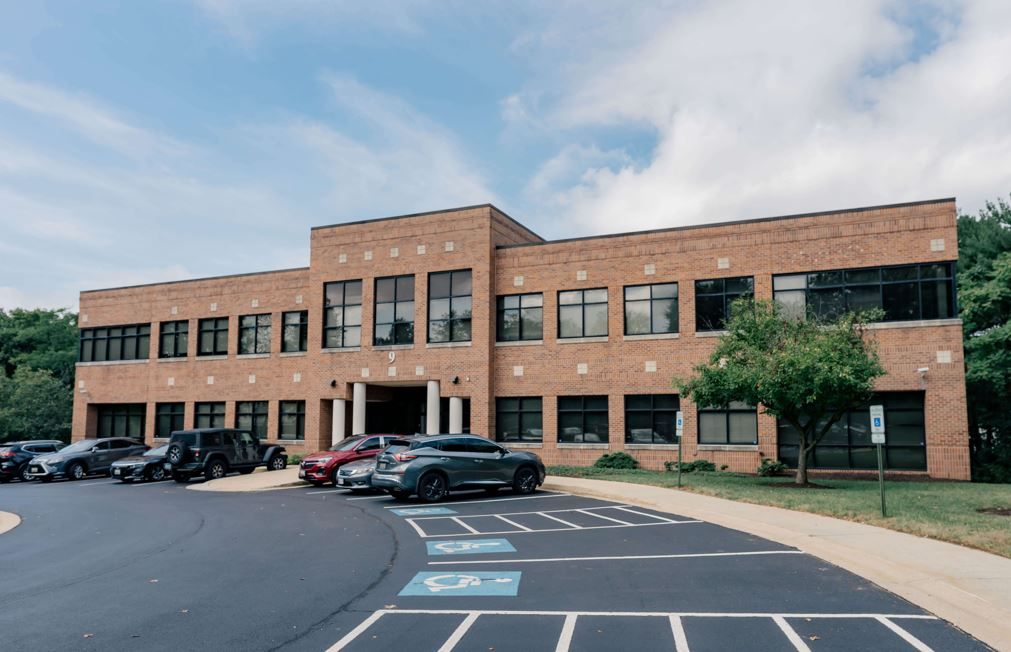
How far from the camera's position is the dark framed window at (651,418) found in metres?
28.6

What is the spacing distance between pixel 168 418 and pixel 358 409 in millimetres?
12813

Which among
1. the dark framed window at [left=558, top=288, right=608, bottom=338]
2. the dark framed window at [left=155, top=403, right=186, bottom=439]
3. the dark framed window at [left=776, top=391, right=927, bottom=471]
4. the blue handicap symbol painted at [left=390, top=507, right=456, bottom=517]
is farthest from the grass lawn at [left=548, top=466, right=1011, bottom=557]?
the dark framed window at [left=155, top=403, right=186, bottom=439]

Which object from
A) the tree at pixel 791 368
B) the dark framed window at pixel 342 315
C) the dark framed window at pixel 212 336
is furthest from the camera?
the dark framed window at pixel 212 336

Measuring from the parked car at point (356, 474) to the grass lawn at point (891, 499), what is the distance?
7.48m

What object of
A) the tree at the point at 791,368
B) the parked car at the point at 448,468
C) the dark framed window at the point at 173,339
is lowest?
the parked car at the point at 448,468

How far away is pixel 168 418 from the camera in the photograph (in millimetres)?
39375

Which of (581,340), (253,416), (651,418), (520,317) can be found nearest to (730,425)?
(651,418)

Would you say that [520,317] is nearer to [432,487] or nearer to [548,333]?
[548,333]

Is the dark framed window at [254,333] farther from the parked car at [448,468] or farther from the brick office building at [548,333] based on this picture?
the parked car at [448,468]

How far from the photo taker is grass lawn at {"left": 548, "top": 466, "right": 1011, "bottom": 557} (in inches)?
495

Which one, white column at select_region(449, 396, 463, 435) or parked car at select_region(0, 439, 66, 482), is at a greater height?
white column at select_region(449, 396, 463, 435)

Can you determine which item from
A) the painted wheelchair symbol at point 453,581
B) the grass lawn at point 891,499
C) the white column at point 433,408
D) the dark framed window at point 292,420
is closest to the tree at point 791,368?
the grass lawn at point 891,499

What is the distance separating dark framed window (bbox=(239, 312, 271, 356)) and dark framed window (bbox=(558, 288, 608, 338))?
15.1 m

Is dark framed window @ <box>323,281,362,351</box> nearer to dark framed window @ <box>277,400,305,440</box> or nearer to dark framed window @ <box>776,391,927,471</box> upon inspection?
dark framed window @ <box>277,400,305,440</box>
